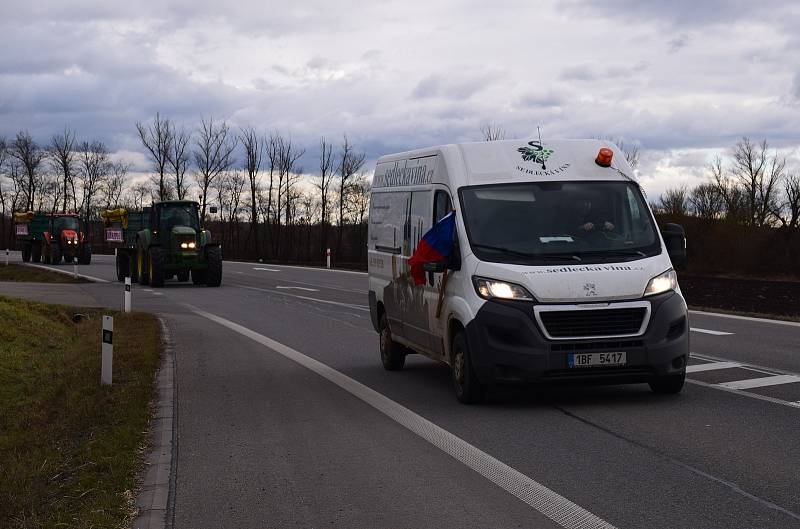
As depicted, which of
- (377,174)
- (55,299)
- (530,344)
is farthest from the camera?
(55,299)

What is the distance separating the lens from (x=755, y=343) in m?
15.1

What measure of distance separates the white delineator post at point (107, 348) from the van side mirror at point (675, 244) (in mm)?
5931

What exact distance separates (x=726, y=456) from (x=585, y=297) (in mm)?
2212

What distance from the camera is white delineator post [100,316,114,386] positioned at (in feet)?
38.0

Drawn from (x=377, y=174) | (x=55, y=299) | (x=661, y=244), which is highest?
(x=377, y=174)

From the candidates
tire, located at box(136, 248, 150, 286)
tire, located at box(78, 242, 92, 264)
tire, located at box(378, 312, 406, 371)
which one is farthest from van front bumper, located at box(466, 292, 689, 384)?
tire, located at box(78, 242, 92, 264)

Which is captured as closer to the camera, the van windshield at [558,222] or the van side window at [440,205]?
the van windshield at [558,222]

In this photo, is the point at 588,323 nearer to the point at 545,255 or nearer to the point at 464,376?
the point at 545,255

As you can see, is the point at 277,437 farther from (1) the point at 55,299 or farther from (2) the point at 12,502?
(1) the point at 55,299

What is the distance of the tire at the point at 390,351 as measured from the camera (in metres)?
12.6

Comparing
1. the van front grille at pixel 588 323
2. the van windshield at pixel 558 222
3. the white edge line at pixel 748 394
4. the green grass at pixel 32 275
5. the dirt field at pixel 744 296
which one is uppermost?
the van windshield at pixel 558 222

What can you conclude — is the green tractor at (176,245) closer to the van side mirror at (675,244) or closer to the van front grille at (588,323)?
the van side mirror at (675,244)

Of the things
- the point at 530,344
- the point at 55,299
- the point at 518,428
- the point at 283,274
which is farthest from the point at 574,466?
the point at 283,274

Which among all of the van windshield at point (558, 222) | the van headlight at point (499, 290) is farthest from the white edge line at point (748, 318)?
the van headlight at point (499, 290)
